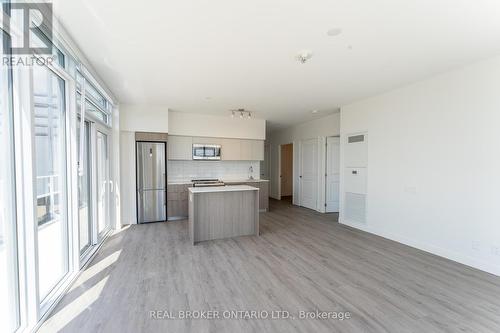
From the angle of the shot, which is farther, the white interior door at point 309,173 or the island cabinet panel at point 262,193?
the white interior door at point 309,173

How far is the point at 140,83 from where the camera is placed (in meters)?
3.80

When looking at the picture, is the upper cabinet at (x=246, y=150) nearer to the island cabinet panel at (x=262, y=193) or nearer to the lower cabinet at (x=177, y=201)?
the island cabinet panel at (x=262, y=193)

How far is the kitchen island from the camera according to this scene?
3.97m

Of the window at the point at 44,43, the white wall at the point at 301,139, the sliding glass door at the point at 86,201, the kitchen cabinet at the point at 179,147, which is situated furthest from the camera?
the white wall at the point at 301,139

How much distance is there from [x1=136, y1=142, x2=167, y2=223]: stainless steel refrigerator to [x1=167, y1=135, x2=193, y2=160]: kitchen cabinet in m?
0.41

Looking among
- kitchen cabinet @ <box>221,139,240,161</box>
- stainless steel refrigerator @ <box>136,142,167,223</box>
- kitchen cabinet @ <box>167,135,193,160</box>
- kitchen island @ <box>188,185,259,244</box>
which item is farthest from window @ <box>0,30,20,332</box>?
kitchen cabinet @ <box>221,139,240,161</box>

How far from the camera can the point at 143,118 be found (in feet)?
17.0

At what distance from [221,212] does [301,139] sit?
14.4ft

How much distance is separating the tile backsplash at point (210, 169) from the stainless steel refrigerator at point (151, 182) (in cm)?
69

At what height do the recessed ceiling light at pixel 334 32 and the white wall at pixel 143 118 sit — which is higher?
the recessed ceiling light at pixel 334 32

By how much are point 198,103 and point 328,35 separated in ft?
11.1

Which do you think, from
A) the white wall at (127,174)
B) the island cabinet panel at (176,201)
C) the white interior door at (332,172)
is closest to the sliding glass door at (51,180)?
the white wall at (127,174)

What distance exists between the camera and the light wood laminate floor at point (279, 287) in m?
1.97

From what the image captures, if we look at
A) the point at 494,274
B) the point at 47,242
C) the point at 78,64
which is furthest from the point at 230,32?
the point at 494,274
